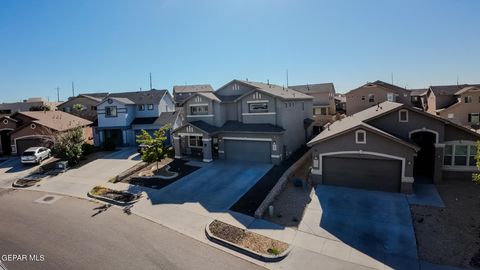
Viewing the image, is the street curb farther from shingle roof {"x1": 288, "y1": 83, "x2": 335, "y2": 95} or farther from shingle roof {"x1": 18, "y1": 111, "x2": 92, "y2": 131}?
shingle roof {"x1": 288, "y1": 83, "x2": 335, "y2": 95}

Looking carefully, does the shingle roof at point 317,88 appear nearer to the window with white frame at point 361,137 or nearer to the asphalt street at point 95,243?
the window with white frame at point 361,137

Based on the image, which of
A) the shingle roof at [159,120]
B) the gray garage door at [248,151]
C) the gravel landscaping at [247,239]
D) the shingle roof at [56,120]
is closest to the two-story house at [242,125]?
the gray garage door at [248,151]

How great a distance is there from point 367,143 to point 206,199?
11.3 m

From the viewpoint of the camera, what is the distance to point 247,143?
25.7 meters

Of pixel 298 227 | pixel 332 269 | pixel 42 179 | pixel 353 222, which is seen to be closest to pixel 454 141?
pixel 353 222

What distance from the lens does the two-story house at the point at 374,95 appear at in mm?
43406

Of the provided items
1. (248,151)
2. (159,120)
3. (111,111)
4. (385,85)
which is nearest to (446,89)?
(385,85)

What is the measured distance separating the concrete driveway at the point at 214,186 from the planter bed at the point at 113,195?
1237 millimetres

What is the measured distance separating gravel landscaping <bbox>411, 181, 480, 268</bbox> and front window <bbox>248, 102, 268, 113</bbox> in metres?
14.8

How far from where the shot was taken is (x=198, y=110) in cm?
2941

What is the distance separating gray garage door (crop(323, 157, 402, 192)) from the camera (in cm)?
1733

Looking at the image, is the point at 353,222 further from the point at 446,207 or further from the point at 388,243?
the point at 446,207

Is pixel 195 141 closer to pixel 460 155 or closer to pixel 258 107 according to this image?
pixel 258 107

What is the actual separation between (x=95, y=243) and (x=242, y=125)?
17.3 metres
